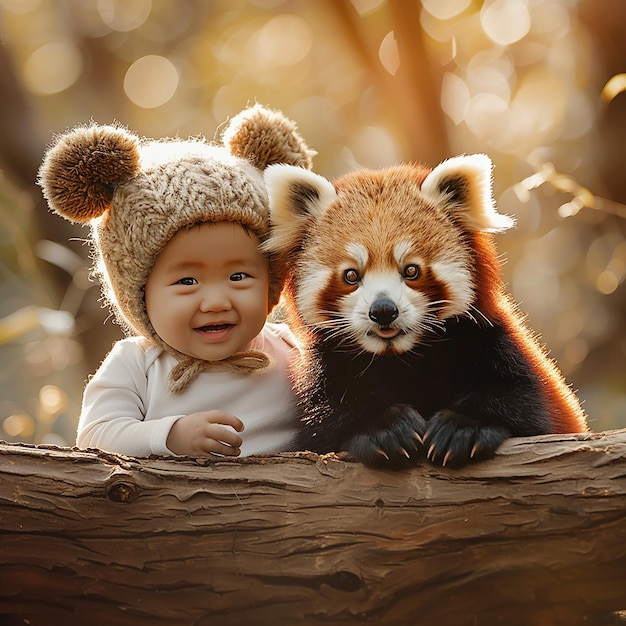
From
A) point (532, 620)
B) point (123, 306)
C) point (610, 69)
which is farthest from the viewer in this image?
point (610, 69)

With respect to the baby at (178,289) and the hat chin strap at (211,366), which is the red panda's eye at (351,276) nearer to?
the baby at (178,289)

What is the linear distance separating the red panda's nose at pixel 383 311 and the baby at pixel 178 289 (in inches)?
13.4

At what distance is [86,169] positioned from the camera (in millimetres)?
1583

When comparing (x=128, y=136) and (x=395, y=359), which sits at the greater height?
(x=128, y=136)

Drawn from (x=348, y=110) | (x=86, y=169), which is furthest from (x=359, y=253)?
(x=348, y=110)

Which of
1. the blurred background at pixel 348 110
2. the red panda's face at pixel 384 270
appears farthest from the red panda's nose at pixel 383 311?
the blurred background at pixel 348 110

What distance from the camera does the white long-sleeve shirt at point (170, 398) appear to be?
161 centimetres

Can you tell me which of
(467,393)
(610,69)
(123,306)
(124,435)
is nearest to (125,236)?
(123,306)

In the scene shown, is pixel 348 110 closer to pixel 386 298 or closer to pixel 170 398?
pixel 170 398

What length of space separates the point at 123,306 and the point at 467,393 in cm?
73

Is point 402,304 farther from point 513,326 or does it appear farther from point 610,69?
point 610,69

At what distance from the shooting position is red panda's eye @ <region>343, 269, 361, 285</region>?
4.57ft

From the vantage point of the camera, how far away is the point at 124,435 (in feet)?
5.05

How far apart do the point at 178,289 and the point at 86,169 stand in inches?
12.0
